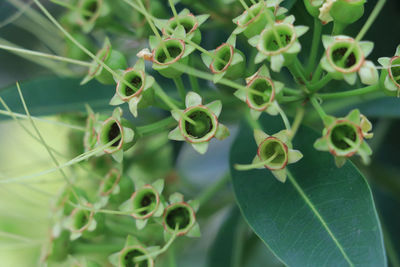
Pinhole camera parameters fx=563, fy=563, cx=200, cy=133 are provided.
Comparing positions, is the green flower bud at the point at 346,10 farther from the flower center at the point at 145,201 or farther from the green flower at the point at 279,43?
the flower center at the point at 145,201

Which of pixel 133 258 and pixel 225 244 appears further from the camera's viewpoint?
pixel 225 244

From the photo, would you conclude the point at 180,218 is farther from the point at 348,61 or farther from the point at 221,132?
the point at 348,61

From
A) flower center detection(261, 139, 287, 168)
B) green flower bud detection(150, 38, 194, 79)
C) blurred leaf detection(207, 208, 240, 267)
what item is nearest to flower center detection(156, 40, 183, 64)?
green flower bud detection(150, 38, 194, 79)

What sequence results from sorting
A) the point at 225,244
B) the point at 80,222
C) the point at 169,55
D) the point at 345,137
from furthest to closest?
the point at 225,244 → the point at 80,222 → the point at 169,55 → the point at 345,137

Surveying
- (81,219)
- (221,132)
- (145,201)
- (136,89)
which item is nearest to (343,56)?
(221,132)

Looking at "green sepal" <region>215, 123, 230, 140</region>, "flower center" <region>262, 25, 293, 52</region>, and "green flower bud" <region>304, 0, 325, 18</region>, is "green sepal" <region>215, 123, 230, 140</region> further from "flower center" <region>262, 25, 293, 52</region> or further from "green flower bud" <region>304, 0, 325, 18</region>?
"green flower bud" <region>304, 0, 325, 18</region>

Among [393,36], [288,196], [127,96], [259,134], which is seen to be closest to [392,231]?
[393,36]
